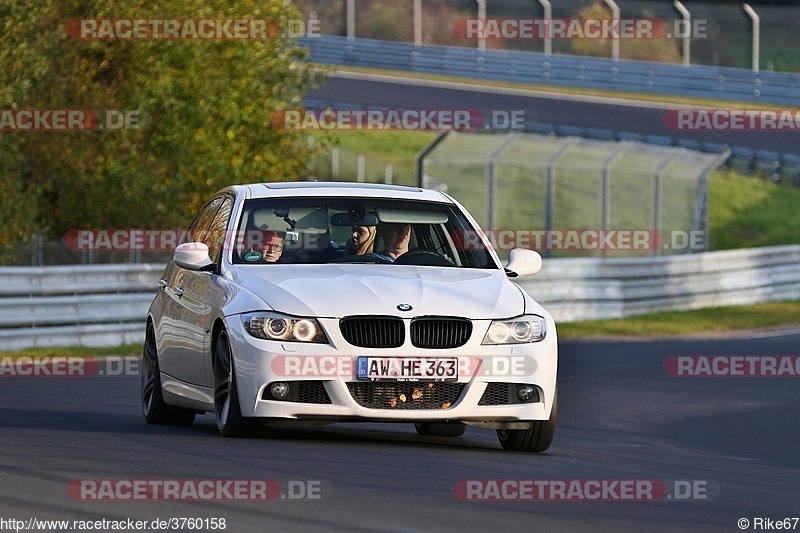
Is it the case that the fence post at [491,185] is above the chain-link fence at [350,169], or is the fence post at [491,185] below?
above

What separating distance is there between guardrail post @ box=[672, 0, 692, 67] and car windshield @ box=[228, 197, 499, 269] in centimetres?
2874

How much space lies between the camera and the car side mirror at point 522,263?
10.4 meters

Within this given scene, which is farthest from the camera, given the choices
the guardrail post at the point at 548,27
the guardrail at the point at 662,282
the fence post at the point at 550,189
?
the guardrail post at the point at 548,27

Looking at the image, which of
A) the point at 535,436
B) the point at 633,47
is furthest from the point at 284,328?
the point at 633,47

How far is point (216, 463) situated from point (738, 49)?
36.1 metres

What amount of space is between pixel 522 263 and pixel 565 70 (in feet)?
117

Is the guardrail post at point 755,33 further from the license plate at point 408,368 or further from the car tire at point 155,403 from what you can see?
the license plate at point 408,368

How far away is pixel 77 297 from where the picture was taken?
61.6 ft

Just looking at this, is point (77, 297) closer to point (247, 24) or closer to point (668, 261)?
point (247, 24)

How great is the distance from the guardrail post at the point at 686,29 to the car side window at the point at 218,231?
2873 centimetres

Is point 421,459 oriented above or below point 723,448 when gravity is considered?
above

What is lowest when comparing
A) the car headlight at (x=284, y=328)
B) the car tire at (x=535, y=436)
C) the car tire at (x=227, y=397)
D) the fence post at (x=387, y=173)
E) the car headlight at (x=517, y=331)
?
the fence post at (x=387, y=173)

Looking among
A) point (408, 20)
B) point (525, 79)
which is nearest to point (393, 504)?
point (525, 79)

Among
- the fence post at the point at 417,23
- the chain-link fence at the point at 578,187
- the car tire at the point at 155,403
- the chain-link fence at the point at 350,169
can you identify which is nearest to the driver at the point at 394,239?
the car tire at the point at 155,403
